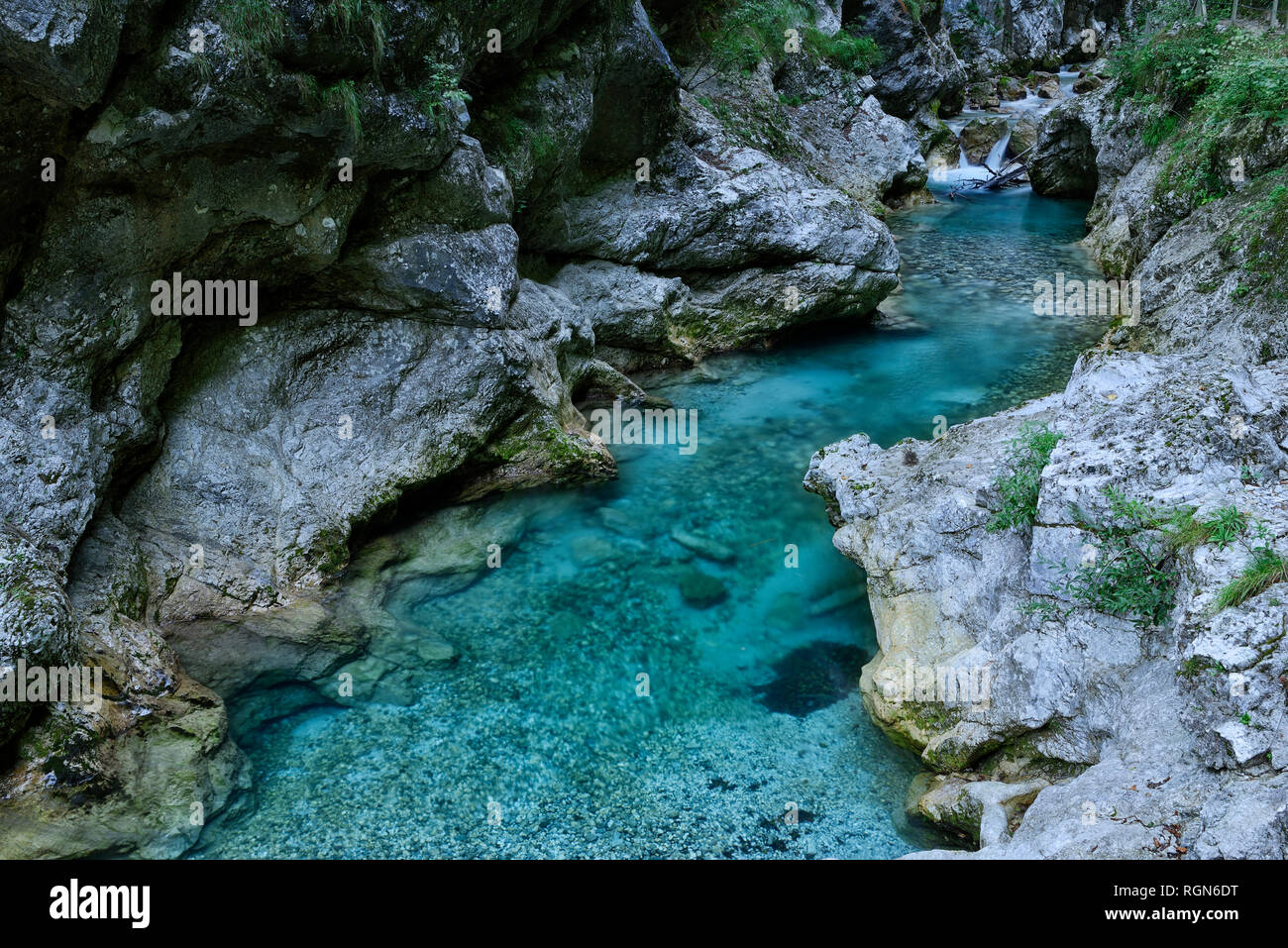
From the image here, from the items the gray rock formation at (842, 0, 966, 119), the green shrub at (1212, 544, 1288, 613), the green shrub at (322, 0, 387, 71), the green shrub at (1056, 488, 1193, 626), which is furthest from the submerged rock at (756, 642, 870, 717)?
the gray rock formation at (842, 0, 966, 119)

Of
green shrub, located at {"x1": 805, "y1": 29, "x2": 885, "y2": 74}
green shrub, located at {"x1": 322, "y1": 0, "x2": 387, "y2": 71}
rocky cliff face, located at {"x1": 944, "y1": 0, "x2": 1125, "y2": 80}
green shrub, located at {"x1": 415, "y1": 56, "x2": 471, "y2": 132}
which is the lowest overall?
green shrub, located at {"x1": 415, "y1": 56, "x2": 471, "y2": 132}

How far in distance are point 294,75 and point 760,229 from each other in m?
8.85

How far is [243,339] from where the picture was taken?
31.4 feet

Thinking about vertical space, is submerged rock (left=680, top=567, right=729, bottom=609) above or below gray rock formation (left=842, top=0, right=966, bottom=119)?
below

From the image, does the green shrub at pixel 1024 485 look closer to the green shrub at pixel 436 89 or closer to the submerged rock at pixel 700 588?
the submerged rock at pixel 700 588

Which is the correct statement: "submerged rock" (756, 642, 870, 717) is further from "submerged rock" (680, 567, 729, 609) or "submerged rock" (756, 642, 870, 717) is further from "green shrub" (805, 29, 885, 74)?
"green shrub" (805, 29, 885, 74)

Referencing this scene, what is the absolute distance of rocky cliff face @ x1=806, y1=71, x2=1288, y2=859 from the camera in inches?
192

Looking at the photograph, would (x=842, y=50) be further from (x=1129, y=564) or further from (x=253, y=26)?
(x=1129, y=564)

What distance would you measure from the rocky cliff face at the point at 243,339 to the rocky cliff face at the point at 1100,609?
464cm

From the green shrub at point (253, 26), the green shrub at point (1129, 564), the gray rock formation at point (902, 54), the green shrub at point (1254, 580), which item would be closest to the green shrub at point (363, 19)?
the green shrub at point (253, 26)

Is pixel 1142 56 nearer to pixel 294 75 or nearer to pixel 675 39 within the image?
pixel 675 39

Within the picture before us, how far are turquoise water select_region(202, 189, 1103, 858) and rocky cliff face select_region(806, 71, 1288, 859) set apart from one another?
75cm

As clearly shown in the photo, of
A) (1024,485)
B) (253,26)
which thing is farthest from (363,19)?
(1024,485)

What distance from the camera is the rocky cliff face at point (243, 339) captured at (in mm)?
6566
